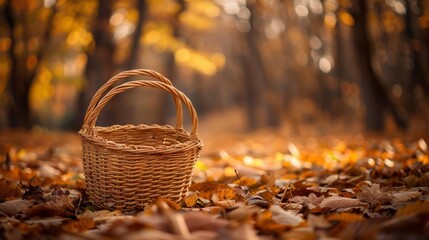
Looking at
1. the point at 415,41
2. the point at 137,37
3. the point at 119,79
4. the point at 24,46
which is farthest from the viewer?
the point at 24,46

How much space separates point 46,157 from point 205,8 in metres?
5.90

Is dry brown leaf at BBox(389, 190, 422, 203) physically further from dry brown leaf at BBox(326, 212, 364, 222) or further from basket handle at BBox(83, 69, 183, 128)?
basket handle at BBox(83, 69, 183, 128)

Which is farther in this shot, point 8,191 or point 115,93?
point 8,191

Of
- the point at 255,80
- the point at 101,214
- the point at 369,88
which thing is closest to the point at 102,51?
the point at 369,88

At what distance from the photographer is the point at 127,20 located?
8.09 m

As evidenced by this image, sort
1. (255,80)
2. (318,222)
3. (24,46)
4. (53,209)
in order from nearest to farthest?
(318,222) → (53,209) → (24,46) → (255,80)

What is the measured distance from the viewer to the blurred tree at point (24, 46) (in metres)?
8.95

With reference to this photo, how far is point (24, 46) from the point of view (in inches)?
378

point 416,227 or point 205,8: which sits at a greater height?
point 205,8

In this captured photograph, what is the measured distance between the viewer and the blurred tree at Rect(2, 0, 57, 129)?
29.3ft

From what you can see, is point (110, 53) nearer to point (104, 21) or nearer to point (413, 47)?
point (104, 21)

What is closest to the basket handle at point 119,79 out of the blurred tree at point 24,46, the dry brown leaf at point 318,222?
the dry brown leaf at point 318,222

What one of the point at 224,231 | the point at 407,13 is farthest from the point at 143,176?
the point at 407,13

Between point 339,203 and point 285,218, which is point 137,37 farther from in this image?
point 285,218
